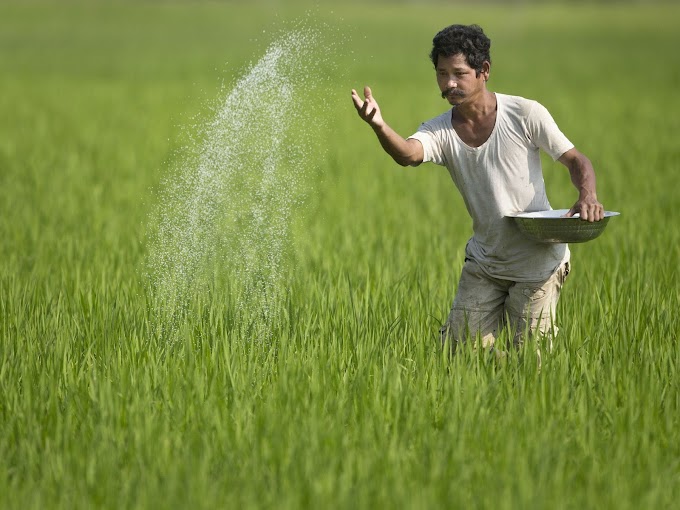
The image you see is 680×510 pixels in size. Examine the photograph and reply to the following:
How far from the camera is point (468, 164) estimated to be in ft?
11.6

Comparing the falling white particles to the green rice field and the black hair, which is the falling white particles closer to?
the green rice field

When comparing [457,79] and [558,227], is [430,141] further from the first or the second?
[558,227]

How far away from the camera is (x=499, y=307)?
12.4 ft

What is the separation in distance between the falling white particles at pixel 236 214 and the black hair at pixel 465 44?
0.65 meters

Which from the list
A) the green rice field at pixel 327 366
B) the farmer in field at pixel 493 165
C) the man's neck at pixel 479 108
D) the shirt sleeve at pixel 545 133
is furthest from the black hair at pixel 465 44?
the green rice field at pixel 327 366

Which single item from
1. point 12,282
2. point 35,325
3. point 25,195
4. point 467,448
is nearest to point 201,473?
point 467,448

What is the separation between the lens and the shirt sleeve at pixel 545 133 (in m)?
3.44

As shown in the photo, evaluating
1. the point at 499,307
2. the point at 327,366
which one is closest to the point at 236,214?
the point at 499,307

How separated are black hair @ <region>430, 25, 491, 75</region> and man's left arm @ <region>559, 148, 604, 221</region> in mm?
437

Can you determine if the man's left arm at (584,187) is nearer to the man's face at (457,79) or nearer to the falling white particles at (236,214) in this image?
the man's face at (457,79)

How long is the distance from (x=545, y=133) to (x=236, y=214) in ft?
11.0

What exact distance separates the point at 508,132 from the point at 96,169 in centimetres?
635

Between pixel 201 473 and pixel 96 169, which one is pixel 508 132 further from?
pixel 96 169

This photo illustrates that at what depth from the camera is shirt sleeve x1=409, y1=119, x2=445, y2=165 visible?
137 inches
